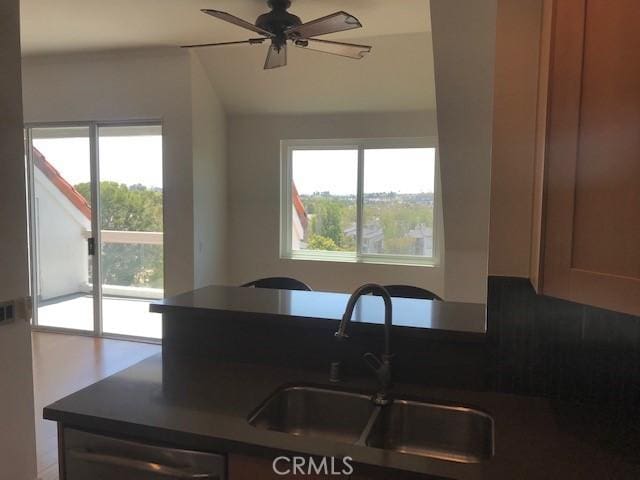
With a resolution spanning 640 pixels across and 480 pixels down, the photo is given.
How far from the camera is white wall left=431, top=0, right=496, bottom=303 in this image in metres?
2.61

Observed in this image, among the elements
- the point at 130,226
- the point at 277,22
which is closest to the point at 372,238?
the point at 130,226

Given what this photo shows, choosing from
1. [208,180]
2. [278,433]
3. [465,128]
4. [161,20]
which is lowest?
[278,433]

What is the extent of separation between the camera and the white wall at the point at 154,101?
435 centimetres

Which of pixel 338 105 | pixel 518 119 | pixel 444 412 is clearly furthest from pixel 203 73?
pixel 444 412

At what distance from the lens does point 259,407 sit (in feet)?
4.58

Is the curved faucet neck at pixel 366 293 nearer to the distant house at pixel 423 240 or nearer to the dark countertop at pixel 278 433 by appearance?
the dark countertop at pixel 278 433

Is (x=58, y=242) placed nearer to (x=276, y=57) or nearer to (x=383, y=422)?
(x=276, y=57)

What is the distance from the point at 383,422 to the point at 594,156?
0.92m

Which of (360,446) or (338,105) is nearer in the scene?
(360,446)

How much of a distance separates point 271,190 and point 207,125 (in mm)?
927

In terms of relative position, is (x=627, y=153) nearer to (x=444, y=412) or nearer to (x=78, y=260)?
(x=444, y=412)

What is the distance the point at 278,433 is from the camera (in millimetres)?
1214

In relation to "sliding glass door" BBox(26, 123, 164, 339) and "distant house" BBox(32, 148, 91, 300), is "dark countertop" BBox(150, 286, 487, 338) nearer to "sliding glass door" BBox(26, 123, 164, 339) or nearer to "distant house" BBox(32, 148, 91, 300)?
"sliding glass door" BBox(26, 123, 164, 339)

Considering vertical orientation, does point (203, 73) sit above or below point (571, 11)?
above
